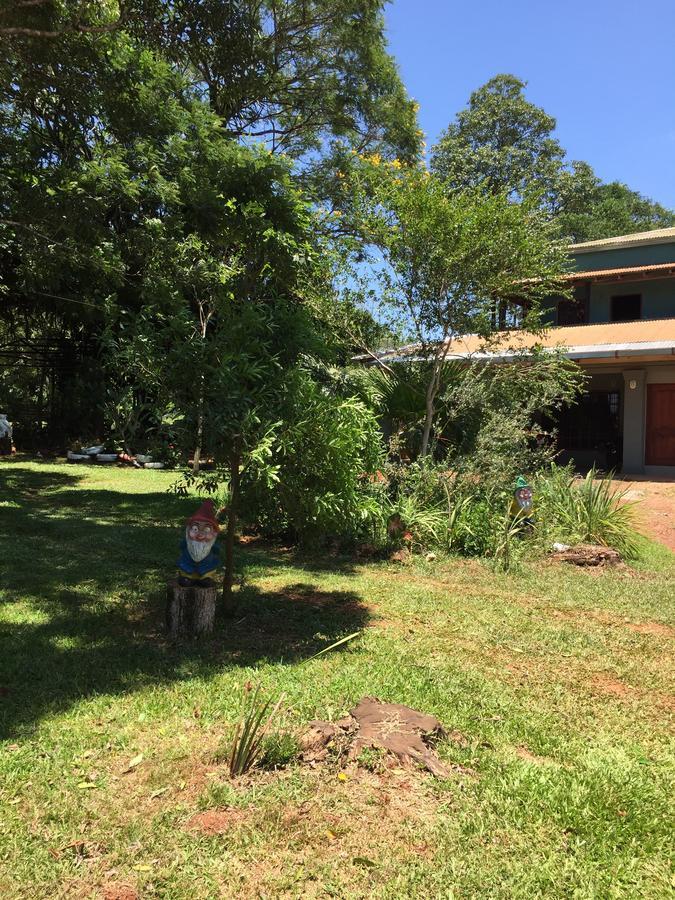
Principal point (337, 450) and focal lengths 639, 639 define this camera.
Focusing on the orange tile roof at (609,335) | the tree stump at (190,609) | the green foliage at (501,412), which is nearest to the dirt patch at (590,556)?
the green foliage at (501,412)

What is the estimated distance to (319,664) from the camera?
444 centimetres

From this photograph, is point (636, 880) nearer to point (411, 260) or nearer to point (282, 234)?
point (282, 234)

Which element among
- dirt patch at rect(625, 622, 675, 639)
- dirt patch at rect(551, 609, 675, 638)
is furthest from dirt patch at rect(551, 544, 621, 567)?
dirt patch at rect(625, 622, 675, 639)

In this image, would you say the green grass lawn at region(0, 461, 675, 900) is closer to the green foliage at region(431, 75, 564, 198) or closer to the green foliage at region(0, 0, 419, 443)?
the green foliage at region(0, 0, 419, 443)

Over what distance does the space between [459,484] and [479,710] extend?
5.00 meters

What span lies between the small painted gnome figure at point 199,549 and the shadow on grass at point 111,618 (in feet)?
1.60

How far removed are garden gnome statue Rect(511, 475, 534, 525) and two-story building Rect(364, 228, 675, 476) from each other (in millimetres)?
6893

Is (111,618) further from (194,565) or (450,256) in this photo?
(450,256)

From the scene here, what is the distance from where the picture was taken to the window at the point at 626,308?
17736mm

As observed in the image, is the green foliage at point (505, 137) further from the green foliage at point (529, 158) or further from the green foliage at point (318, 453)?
the green foliage at point (318, 453)

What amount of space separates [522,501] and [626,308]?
1252 centimetres

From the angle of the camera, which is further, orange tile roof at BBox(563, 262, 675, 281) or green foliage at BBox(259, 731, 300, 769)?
orange tile roof at BBox(563, 262, 675, 281)

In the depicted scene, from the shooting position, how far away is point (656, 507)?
11.0 m

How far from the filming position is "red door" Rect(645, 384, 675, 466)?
15.5 metres
